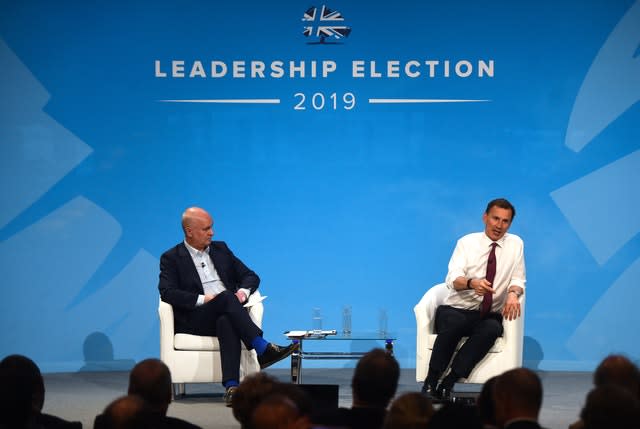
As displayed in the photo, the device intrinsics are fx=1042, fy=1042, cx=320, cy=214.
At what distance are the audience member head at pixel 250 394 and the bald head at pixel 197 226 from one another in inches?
118

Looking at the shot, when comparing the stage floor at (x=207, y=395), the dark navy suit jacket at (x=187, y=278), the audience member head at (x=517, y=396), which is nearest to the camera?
the audience member head at (x=517, y=396)

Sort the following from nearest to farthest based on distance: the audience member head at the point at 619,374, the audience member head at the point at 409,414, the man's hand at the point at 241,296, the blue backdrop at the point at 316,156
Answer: the audience member head at the point at 409,414 → the audience member head at the point at 619,374 → the man's hand at the point at 241,296 → the blue backdrop at the point at 316,156

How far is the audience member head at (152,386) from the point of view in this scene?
11.4 ft

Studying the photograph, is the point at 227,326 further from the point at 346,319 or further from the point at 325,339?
the point at 346,319

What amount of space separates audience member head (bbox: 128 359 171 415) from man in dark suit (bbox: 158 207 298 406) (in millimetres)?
2469

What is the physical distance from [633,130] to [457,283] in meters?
2.19

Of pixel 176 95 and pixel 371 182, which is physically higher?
pixel 176 95

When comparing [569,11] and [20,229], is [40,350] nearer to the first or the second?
[20,229]

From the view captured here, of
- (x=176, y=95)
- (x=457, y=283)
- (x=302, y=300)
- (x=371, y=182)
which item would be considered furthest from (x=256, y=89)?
(x=457, y=283)

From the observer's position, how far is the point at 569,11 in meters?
7.59

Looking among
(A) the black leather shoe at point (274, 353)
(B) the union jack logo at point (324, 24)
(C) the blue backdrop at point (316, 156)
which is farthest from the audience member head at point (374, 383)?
(B) the union jack logo at point (324, 24)

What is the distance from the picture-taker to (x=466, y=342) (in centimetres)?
608

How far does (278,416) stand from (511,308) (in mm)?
3530

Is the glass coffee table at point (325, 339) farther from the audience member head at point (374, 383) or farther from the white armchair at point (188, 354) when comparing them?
the audience member head at point (374, 383)
